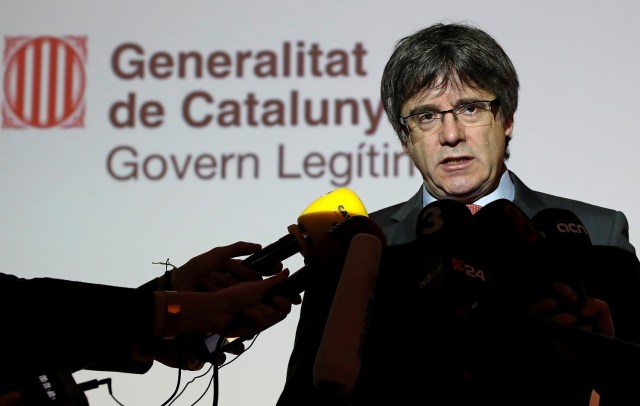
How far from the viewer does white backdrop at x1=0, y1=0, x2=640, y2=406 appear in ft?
11.5

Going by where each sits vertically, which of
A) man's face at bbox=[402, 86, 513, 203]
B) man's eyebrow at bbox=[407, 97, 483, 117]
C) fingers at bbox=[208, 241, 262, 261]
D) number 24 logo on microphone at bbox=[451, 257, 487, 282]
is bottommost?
fingers at bbox=[208, 241, 262, 261]

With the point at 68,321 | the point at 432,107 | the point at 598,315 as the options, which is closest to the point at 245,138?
the point at 432,107

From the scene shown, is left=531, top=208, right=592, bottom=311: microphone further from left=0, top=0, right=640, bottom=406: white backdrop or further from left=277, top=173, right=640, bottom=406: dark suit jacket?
left=0, top=0, right=640, bottom=406: white backdrop

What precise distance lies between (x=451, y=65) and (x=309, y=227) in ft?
2.17

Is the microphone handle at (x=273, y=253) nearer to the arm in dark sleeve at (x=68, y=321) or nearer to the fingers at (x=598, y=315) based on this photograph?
the arm in dark sleeve at (x=68, y=321)

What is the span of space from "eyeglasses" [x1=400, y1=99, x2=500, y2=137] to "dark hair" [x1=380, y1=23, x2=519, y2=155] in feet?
0.12

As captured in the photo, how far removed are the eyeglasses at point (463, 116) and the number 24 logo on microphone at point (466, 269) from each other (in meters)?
0.97

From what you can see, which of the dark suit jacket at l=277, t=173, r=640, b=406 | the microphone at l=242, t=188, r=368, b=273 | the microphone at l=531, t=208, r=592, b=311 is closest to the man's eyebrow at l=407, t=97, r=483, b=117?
the dark suit jacket at l=277, t=173, r=640, b=406

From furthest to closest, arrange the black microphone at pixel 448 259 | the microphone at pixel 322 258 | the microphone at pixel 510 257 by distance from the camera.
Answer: the microphone at pixel 322 258 < the microphone at pixel 510 257 < the black microphone at pixel 448 259

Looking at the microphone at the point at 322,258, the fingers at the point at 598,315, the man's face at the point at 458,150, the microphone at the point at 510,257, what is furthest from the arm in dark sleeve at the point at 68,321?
the man's face at the point at 458,150

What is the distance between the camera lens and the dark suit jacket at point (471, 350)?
1585 millimetres

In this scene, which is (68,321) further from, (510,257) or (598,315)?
(598,315)

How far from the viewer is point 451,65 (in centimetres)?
250

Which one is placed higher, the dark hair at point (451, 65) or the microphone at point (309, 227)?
the dark hair at point (451, 65)
